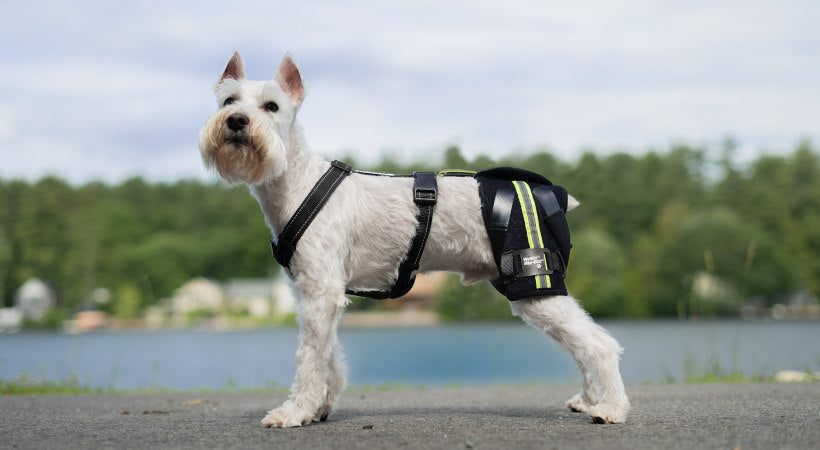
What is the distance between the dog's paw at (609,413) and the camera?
4.89 m

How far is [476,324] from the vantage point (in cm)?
6197

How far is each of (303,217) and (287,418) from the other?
153cm

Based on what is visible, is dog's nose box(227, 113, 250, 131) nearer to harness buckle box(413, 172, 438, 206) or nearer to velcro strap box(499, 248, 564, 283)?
harness buckle box(413, 172, 438, 206)

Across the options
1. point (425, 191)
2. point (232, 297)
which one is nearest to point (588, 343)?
point (425, 191)

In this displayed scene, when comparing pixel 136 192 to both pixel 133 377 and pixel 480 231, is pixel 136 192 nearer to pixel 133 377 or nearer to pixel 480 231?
pixel 133 377

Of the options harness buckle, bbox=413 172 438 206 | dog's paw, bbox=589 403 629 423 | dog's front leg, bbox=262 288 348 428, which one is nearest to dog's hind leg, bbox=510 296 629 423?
dog's paw, bbox=589 403 629 423

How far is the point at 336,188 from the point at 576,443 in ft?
8.62

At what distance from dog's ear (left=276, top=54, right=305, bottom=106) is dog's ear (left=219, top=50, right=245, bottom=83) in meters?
0.40

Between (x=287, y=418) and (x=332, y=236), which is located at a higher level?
(x=332, y=236)

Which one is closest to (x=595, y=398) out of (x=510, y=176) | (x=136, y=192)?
(x=510, y=176)

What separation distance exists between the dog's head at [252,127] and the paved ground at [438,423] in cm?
195

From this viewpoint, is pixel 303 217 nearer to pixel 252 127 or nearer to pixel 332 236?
pixel 332 236

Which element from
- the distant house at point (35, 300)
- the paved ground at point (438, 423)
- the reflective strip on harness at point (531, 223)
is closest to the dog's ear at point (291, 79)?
the reflective strip on harness at point (531, 223)

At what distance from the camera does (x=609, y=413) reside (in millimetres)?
4902
